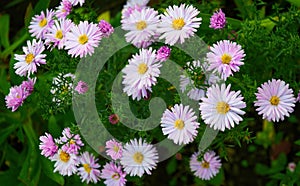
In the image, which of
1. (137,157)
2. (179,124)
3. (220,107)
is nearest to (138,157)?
(137,157)

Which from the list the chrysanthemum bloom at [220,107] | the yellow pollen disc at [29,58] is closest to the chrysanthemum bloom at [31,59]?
the yellow pollen disc at [29,58]

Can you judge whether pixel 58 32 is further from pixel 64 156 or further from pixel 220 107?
pixel 220 107

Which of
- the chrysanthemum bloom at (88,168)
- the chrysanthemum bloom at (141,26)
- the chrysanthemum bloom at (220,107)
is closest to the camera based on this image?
the chrysanthemum bloom at (220,107)

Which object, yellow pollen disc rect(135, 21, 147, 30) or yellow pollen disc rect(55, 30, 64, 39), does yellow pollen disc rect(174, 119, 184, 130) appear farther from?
yellow pollen disc rect(55, 30, 64, 39)

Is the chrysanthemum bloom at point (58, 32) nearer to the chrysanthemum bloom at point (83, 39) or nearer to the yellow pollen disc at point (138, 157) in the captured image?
the chrysanthemum bloom at point (83, 39)

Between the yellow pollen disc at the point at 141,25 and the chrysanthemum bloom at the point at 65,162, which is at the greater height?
the yellow pollen disc at the point at 141,25

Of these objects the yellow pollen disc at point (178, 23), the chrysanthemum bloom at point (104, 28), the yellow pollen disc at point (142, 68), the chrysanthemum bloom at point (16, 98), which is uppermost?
the yellow pollen disc at point (178, 23)
